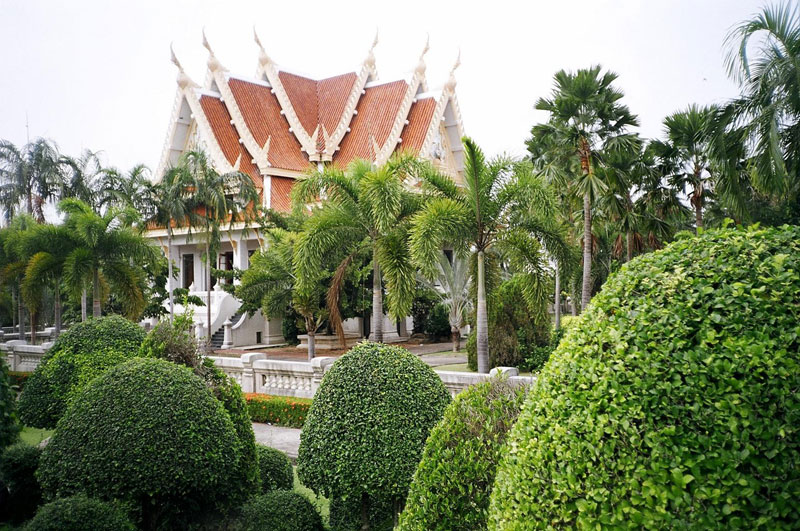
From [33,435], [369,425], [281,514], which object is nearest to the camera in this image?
[369,425]

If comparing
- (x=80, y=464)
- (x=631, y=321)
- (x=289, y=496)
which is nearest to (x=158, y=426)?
(x=80, y=464)

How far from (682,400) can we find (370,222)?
41.9 feet

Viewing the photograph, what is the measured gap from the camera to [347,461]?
5.76 meters

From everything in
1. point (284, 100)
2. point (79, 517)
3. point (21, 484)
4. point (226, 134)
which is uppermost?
point (284, 100)

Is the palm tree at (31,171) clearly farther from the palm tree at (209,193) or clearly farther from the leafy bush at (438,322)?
the leafy bush at (438,322)

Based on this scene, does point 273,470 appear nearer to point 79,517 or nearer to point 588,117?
point 79,517

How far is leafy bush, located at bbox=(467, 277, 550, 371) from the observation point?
16438 mm

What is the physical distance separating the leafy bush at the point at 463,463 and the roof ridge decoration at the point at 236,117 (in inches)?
966

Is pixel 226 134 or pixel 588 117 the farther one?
pixel 226 134

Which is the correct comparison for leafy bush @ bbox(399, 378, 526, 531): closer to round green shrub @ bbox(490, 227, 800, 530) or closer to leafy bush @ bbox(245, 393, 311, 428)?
round green shrub @ bbox(490, 227, 800, 530)

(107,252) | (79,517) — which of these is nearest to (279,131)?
(107,252)

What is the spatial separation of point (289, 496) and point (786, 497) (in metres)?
4.49

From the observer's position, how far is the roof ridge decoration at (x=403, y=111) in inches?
1137

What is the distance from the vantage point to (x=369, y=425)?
229 inches
